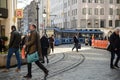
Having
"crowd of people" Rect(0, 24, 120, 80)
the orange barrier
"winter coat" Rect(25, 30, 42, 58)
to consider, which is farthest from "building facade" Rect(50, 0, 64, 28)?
"winter coat" Rect(25, 30, 42, 58)

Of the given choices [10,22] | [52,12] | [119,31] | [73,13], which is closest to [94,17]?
[73,13]

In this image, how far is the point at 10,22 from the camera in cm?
4075

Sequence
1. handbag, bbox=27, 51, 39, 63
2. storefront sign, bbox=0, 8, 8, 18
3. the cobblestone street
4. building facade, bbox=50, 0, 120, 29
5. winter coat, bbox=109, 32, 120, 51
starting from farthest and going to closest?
1. building facade, bbox=50, 0, 120, 29
2. storefront sign, bbox=0, 8, 8, 18
3. winter coat, bbox=109, 32, 120, 51
4. the cobblestone street
5. handbag, bbox=27, 51, 39, 63

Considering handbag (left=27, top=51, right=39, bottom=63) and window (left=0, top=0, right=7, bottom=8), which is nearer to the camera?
handbag (left=27, top=51, right=39, bottom=63)

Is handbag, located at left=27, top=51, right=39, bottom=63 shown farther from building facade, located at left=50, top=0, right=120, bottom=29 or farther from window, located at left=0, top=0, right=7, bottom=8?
building facade, located at left=50, top=0, right=120, bottom=29

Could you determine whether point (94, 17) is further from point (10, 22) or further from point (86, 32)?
point (10, 22)

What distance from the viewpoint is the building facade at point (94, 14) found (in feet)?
303

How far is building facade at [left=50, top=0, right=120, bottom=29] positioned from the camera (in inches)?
3639

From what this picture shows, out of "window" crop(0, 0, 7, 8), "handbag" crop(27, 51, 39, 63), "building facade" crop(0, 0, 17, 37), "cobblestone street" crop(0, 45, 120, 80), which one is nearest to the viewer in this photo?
"handbag" crop(27, 51, 39, 63)

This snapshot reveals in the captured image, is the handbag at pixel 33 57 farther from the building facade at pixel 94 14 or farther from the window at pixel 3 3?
the building facade at pixel 94 14

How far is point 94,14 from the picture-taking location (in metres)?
94.0

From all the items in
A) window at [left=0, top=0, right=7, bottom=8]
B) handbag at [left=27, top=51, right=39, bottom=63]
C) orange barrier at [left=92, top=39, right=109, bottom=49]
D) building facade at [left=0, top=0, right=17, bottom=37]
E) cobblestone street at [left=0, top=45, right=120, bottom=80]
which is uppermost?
window at [left=0, top=0, right=7, bottom=8]

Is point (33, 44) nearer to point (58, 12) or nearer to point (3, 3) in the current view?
point (3, 3)

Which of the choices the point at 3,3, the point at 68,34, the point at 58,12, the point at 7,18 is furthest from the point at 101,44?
the point at 58,12
